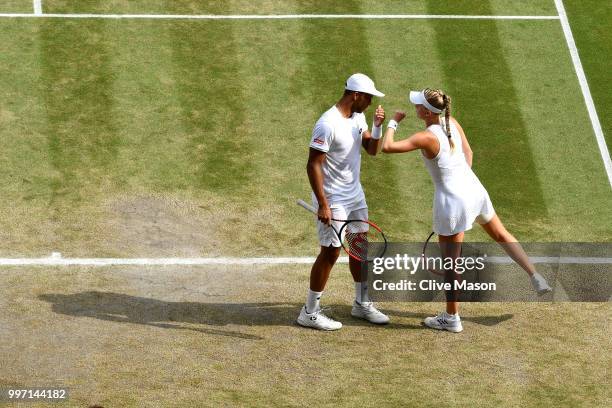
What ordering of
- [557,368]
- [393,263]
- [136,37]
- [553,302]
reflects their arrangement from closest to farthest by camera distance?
[557,368], [553,302], [393,263], [136,37]

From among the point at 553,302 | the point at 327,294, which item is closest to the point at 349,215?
the point at 327,294

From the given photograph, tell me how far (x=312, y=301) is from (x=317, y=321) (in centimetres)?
21

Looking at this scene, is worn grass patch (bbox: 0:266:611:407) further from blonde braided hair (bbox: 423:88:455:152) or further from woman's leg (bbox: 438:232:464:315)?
blonde braided hair (bbox: 423:88:455:152)

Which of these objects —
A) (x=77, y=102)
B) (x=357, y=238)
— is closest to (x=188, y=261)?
(x=357, y=238)

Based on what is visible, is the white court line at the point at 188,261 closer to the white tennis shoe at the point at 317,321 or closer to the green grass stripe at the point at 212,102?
the white tennis shoe at the point at 317,321

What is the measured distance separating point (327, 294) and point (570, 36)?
23.6ft

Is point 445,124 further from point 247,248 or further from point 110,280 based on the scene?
point 110,280

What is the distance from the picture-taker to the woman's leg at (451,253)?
12.6 m

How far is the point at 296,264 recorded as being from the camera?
14188 mm

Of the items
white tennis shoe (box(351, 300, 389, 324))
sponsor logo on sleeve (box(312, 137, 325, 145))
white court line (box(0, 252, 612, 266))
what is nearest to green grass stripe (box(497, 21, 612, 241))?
white court line (box(0, 252, 612, 266))

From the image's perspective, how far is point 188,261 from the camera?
1412 cm

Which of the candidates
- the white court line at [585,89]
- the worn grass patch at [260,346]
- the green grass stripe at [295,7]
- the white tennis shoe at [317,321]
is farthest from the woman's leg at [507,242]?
the green grass stripe at [295,7]

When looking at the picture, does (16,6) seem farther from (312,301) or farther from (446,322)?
(446,322)

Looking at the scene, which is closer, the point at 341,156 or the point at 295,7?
the point at 341,156
